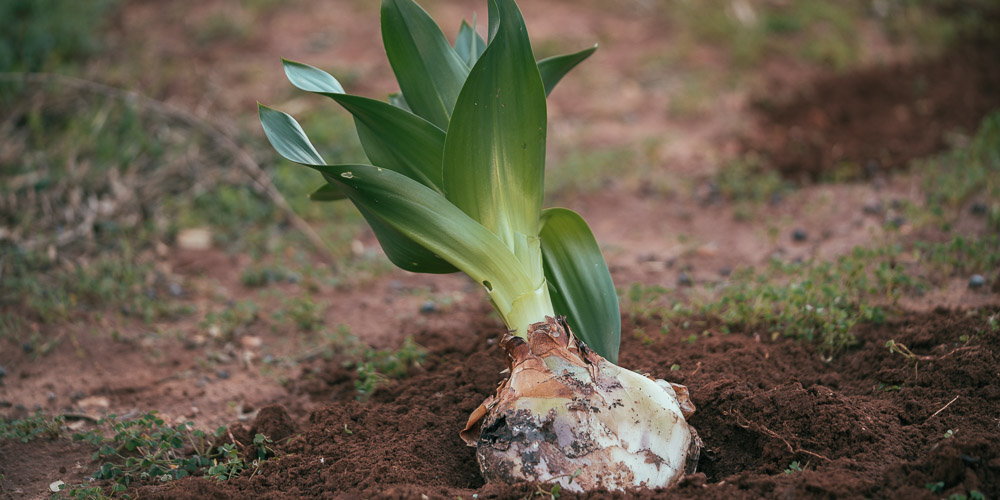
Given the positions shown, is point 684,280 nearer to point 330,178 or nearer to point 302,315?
point 302,315

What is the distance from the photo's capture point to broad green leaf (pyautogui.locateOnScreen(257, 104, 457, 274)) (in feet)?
6.82

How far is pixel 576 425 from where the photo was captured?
1.95m

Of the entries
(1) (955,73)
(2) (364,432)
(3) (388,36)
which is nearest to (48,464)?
(2) (364,432)

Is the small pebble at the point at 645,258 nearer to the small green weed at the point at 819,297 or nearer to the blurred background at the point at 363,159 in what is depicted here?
the blurred background at the point at 363,159

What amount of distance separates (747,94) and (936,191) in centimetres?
200

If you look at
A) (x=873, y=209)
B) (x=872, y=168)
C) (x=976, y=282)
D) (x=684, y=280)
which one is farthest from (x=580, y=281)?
(x=872, y=168)

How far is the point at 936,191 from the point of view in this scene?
3961mm

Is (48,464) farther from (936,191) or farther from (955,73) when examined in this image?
(955,73)

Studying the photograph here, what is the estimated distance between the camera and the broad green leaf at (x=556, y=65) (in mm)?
2381

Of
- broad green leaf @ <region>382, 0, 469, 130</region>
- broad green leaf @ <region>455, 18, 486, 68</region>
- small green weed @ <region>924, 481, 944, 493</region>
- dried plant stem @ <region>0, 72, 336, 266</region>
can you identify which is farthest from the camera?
dried plant stem @ <region>0, 72, 336, 266</region>

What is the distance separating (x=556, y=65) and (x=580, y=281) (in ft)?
2.18

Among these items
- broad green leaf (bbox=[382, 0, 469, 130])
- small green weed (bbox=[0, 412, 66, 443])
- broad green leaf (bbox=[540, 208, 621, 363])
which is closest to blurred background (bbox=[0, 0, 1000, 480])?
small green weed (bbox=[0, 412, 66, 443])

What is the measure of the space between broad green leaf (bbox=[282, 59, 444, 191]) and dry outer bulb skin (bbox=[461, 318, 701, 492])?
0.56 metres

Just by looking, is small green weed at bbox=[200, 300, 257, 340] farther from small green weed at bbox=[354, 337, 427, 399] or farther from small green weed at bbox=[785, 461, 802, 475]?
small green weed at bbox=[785, 461, 802, 475]
